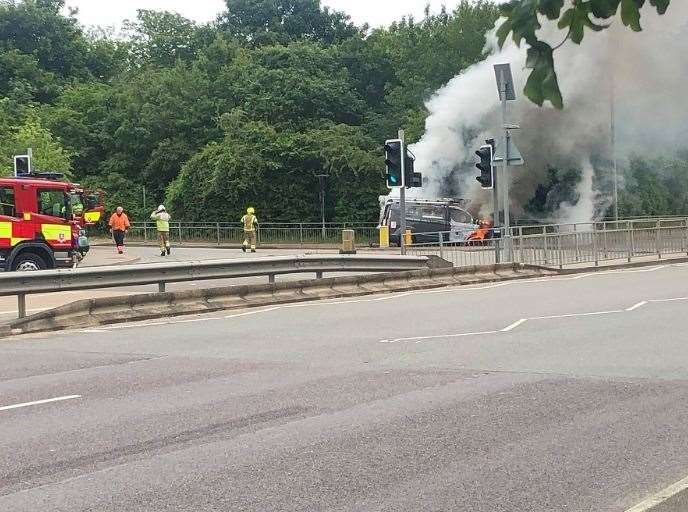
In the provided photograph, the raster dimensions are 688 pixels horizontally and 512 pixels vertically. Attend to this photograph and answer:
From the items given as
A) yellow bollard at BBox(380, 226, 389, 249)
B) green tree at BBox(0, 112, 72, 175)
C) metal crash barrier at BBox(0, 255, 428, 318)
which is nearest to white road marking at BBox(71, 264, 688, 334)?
metal crash barrier at BBox(0, 255, 428, 318)

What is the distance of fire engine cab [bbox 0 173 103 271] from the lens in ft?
65.7

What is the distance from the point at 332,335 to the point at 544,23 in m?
9.12

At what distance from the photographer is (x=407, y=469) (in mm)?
5414

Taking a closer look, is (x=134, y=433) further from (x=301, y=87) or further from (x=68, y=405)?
(x=301, y=87)

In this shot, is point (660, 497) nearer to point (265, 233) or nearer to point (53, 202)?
point (53, 202)

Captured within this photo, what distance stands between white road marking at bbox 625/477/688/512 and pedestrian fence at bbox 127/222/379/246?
35.7 metres

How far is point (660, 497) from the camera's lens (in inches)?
181

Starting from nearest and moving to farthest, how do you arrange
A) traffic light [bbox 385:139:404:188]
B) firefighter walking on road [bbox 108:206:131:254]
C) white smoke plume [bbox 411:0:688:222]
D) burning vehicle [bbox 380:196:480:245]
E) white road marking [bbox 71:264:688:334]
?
white road marking [bbox 71:264:688:334] → traffic light [bbox 385:139:404:188] → firefighter walking on road [bbox 108:206:131:254] → burning vehicle [bbox 380:196:480:245] → white smoke plume [bbox 411:0:688:222]

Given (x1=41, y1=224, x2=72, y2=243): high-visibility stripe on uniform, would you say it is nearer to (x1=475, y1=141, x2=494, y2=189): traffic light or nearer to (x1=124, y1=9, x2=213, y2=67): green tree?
(x1=475, y1=141, x2=494, y2=189): traffic light

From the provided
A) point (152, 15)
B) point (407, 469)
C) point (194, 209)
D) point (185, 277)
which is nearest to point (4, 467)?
point (407, 469)

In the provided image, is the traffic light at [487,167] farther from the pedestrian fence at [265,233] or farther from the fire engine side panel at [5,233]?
the pedestrian fence at [265,233]

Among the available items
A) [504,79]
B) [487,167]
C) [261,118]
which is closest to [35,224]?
[487,167]

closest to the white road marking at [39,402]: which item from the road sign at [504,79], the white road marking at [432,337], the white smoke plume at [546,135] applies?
the white road marking at [432,337]

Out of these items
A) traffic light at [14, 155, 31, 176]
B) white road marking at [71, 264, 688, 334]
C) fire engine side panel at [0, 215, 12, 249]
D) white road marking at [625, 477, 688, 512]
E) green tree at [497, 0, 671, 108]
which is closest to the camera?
green tree at [497, 0, 671, 108]
